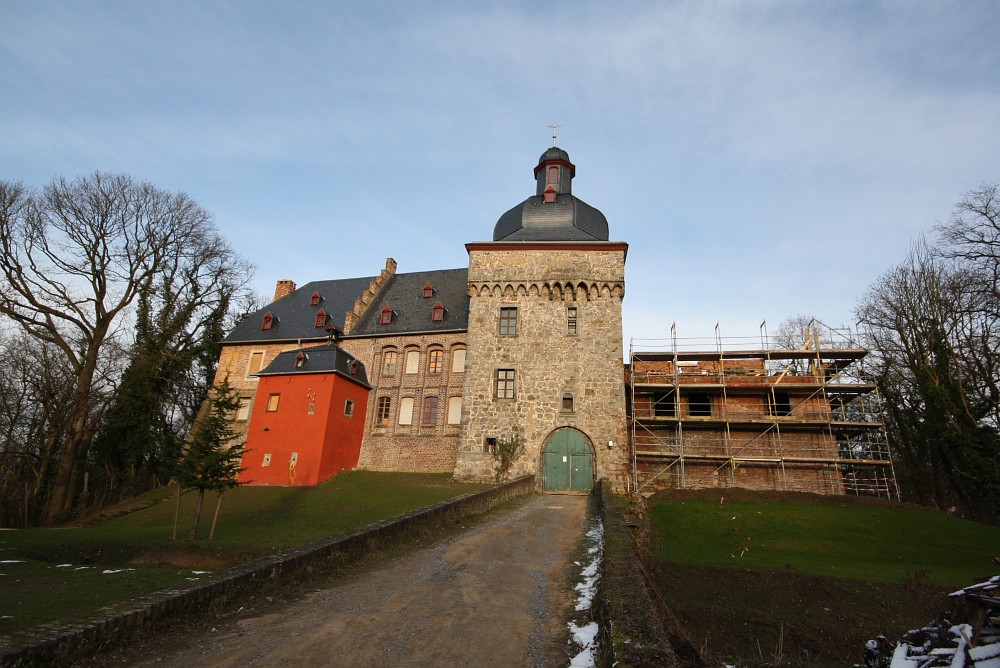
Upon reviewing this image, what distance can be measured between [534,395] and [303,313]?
17268mm

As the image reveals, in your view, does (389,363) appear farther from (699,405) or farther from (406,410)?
(699,405)

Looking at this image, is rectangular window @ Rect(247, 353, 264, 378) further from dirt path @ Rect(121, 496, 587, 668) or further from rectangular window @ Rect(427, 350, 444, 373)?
dirt path @ Rect(121, 496, 587, 668)

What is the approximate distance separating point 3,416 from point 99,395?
5747 mm

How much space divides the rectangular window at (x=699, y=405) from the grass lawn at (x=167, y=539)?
10666 millimetres

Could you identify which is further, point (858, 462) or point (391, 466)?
point (391, 466)

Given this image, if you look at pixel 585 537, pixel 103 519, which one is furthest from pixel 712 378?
pixel 103 519

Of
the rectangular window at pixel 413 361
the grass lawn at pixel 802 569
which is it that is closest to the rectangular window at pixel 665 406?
the grass lawn at pixel 802 569

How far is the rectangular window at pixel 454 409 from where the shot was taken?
26.5 metres

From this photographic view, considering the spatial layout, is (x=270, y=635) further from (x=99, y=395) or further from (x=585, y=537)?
(x=99, y=395)

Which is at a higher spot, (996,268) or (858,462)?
(996,268)

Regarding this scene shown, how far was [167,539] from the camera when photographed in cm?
1397

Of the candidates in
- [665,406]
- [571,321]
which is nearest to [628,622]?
[571,321]

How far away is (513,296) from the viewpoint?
24469 mm

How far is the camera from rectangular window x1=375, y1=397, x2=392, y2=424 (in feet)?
90.9
